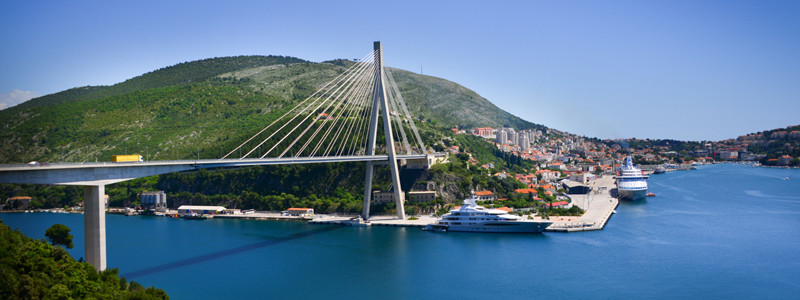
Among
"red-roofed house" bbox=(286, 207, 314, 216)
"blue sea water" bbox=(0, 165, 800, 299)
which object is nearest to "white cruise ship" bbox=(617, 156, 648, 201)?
"blue sea water" bbox=(0, 165, 800, 299)

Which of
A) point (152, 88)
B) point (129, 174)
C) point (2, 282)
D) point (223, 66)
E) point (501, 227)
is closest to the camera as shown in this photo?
point (2, 282)

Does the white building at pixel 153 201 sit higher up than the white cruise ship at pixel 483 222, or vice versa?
the white building at pixel 153 201

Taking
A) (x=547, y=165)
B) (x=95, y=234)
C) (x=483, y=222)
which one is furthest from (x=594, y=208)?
(x=547, y=165)

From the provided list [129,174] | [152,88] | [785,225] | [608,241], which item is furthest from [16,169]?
[152,88]

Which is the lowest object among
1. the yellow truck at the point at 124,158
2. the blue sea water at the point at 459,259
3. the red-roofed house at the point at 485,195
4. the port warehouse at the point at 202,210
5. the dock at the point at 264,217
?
the blue sea water at the point at 459,259

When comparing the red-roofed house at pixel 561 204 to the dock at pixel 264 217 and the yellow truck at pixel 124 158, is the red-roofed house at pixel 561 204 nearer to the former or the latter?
the dock at pixel 264 217

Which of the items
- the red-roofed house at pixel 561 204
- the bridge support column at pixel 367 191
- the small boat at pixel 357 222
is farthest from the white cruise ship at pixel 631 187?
the small boat at pixel 357 222

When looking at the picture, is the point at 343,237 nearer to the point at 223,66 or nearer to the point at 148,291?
the point at 148,291
